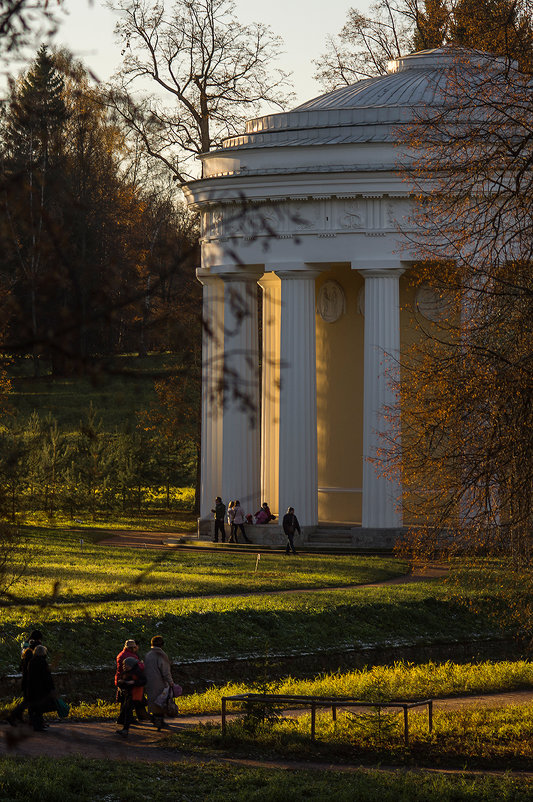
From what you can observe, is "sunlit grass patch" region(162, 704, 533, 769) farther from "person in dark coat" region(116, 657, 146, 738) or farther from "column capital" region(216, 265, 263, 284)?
"column capital" region(216, 265, 263, 284)

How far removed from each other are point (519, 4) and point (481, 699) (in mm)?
11659

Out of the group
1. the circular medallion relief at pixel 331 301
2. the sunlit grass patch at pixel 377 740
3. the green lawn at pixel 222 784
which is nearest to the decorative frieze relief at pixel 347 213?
the circular medallion relief at pixel 331 301

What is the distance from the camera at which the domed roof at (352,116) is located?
41.4m

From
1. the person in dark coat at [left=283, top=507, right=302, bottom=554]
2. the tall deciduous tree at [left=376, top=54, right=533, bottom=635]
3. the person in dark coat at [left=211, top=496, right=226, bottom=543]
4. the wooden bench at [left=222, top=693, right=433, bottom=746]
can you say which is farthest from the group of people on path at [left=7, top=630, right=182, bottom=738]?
the person in dark coat at [left=211, top=496, right=226, bottom=543]

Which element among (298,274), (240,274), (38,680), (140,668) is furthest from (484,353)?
(240,274)

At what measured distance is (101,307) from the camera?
26.3ft

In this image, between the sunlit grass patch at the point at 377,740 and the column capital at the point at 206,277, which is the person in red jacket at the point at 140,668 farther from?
the column capital at the point at 206,277

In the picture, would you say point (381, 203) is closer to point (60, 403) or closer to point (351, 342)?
point (351, 342)

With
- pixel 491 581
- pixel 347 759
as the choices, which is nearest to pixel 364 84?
pixel 491 581

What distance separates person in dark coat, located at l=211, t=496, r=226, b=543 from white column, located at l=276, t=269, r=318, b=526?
5.81ft

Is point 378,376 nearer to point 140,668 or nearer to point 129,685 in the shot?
point 140,668

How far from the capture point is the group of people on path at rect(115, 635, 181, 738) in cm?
2117

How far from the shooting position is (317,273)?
4247cm

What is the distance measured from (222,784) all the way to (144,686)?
468cm
